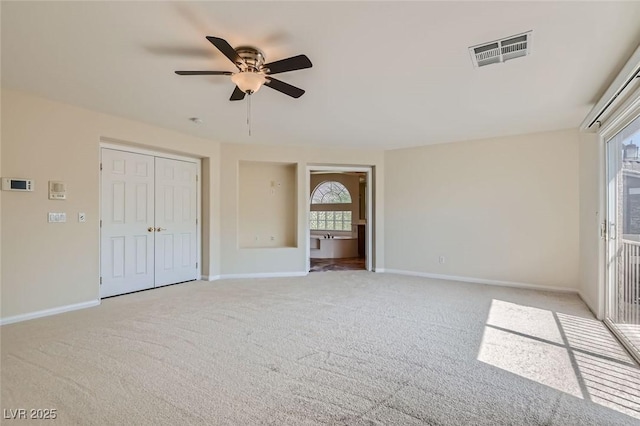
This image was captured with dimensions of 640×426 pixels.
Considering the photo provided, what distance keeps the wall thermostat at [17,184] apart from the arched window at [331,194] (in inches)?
291

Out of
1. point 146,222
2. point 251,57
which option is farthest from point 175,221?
point 251,57

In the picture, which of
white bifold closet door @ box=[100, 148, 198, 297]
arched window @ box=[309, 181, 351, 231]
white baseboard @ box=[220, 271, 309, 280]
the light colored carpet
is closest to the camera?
the light colored carpet

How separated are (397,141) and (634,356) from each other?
4.02 m

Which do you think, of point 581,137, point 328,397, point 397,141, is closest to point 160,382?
point 328,397

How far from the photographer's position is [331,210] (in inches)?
394

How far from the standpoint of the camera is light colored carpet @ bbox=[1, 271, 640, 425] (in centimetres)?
185

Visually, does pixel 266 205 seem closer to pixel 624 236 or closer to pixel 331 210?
pixel 331 210

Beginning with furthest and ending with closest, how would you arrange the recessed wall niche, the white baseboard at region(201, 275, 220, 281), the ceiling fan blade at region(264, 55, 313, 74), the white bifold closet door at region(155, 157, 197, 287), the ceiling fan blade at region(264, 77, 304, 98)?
the recessed wall niche, the white baseboard at region(201, 275, 220, 281), the white bifold closet door at region(155, 157, 197, 287), the ceiling fan blade at region(264, 77, 304, 98), the ceiling fan blade at region(264, 55, 313, 74)

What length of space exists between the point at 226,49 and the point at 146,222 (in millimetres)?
3623

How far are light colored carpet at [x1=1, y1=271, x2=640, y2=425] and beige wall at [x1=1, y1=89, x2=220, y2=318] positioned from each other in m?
0.39

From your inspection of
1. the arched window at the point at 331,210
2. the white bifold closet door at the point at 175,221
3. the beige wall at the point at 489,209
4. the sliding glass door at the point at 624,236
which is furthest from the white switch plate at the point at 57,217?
the arched window at the point at 331,210

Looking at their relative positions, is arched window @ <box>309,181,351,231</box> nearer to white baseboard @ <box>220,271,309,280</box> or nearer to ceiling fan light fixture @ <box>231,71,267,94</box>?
white baseboard @ <box>220,271,309,280</box>

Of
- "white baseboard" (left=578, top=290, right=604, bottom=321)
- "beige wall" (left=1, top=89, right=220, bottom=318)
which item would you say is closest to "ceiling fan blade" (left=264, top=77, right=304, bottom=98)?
"beige wall" (left=1, top=89, right=220, bottom=318)

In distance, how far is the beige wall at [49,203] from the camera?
328cm
